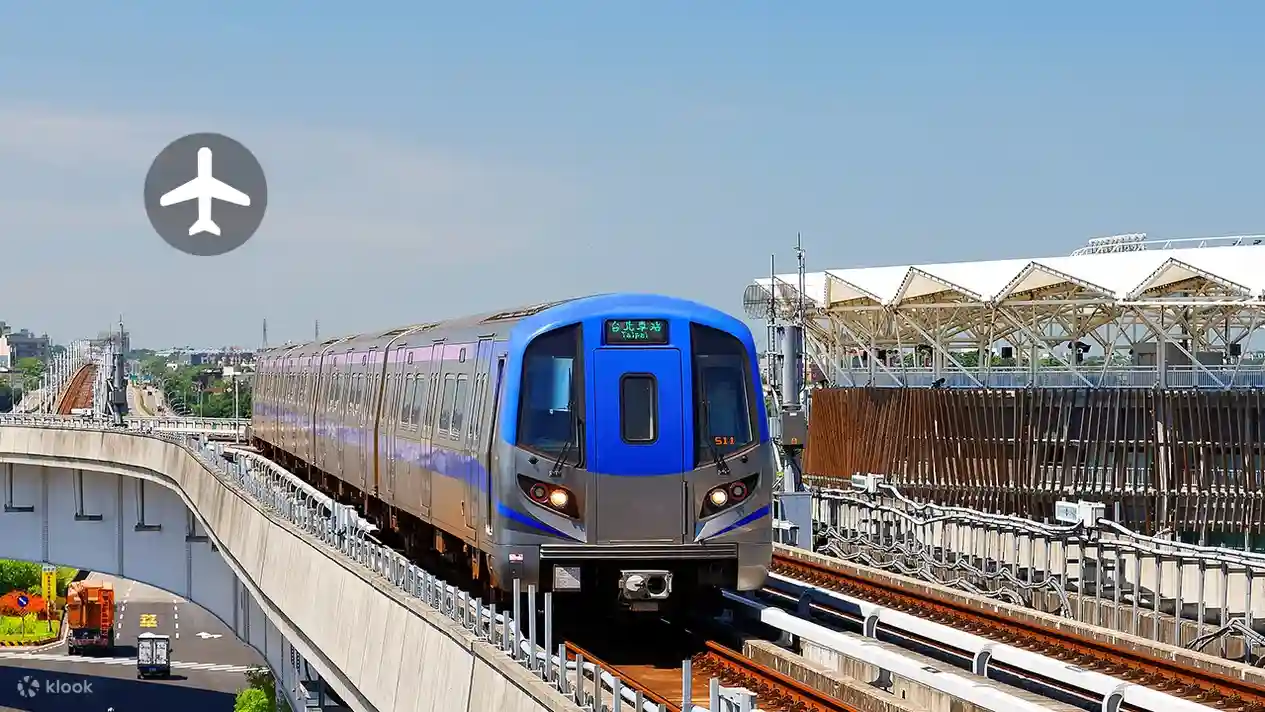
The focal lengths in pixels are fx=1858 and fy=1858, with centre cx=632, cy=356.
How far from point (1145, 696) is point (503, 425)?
633 cm

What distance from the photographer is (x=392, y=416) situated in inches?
973

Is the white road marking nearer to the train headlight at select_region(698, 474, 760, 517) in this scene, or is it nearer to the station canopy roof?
the station canopy roof

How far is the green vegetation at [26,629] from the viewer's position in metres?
92.4

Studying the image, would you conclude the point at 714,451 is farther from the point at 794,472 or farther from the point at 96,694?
the point at 96,694

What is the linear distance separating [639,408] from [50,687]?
215 feet

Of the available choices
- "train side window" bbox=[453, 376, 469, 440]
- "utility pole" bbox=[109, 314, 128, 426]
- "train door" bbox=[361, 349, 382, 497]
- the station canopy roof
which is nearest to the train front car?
"train side window" bbox=[453, 376, 469, 440]

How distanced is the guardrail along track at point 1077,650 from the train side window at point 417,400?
5.38 metres

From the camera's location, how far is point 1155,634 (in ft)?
64.2

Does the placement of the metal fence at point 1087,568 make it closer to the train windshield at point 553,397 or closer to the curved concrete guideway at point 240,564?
the train windshield at point 553,397

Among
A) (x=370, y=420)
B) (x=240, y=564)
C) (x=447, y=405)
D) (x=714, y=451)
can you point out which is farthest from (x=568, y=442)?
(x=240, y=564)

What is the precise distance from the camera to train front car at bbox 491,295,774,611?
1641 centimetres

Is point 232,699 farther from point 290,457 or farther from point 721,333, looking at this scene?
point 721,333

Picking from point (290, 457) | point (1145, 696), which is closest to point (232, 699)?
point (290, 457)

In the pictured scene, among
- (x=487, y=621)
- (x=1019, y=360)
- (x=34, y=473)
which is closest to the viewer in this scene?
(x=487, y=621)
